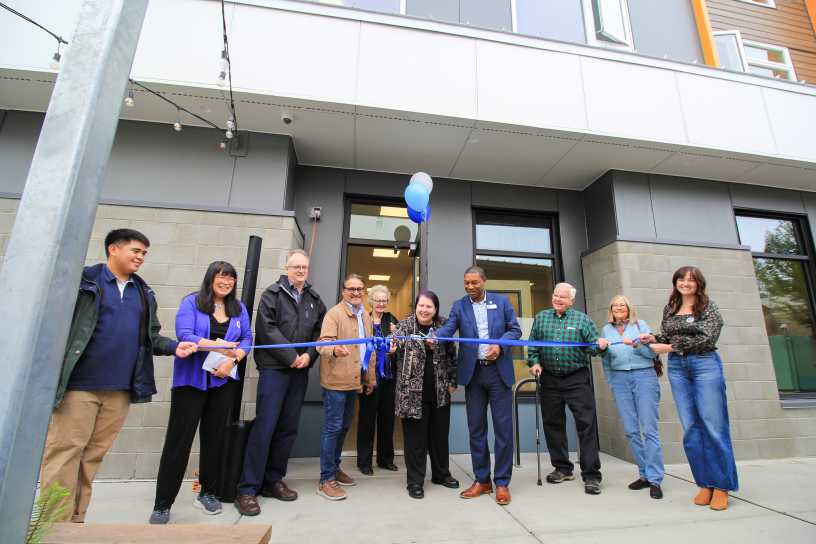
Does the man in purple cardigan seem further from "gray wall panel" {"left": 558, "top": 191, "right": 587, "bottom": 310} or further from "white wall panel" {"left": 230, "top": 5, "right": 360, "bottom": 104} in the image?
"gray wall panel" {"left": 558, "top": 191, "right": 587, "bottom": 310}

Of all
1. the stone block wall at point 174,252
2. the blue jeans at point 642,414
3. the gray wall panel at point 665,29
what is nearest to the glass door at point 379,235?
the stone block wall at point 174,252

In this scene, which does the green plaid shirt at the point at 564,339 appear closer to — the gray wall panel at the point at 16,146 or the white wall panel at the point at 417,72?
the white wall panel at the point at 417,72

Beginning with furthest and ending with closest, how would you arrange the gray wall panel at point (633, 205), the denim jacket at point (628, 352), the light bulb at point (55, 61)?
the gray wall panel at point (633, 205)
the light bulb at point (55, 61)
the denim jacket at point (628, 352)

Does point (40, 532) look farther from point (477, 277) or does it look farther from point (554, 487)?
point (554, 487)

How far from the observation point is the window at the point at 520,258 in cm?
554

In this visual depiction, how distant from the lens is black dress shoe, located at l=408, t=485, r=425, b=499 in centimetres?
314

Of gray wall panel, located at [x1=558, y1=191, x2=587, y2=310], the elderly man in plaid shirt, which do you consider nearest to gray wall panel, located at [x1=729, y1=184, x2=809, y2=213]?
gray wall panel, located at [x1=558, y1=191, x2=587, y2=310]

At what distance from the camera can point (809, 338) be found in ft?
18.4

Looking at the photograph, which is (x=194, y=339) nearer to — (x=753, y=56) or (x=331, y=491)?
(x=331, y=491)

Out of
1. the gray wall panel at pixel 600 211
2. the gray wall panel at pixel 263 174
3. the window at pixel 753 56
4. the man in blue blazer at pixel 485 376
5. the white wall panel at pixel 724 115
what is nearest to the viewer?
the man in blue blazer at pixel 485 376

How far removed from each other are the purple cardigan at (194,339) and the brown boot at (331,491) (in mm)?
1225

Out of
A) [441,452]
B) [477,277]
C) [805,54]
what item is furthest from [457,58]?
[805,54]

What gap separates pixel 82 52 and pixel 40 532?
115 cm

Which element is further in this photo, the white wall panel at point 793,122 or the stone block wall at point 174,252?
the white wall panel at point 793,122
